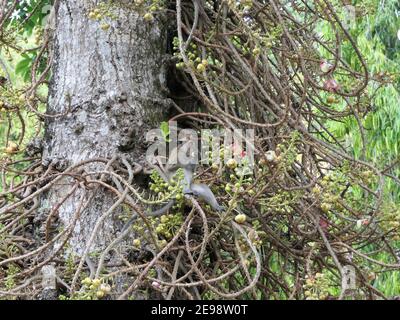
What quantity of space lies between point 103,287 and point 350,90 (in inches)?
29.5

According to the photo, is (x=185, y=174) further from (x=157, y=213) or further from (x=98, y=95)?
(x=98, y=95)

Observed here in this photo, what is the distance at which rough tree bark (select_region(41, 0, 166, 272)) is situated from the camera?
4.08 feet

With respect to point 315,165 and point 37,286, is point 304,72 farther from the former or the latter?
point 37,286

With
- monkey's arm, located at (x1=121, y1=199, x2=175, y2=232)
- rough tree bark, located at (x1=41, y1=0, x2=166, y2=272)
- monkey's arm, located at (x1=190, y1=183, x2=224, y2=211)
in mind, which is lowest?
monkey's arm, located at (x1=121, y1=199, x2=175, y2=232)

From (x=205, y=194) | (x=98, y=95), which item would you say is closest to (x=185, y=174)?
(x=205, y=194)

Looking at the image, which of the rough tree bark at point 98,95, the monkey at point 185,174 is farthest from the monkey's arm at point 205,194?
the rough tree bark at point 98,95

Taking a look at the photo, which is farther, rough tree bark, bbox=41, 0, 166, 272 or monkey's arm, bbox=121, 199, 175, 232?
rough tree bark, bbox=41, 0, 166, 272

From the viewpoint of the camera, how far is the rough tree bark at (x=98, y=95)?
Answer: 1.24 meters

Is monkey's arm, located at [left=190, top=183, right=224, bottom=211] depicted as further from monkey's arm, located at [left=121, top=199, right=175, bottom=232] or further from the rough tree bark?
the rough tree bark

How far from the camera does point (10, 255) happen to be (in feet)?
3.85

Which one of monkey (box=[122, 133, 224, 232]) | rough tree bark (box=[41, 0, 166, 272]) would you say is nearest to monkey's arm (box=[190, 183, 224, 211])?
monkey (box=[122, 133, 224, 232])

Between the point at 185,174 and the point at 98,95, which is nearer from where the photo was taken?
the point at 185,174

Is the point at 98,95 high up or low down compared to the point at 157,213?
up

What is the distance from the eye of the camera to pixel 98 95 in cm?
128
